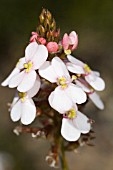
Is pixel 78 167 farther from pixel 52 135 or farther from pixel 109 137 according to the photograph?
pixel 52 135

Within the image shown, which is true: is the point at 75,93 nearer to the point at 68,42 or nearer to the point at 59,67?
the point at 59,67

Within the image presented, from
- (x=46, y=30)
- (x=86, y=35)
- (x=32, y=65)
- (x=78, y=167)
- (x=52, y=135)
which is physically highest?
(x=86, y=35)

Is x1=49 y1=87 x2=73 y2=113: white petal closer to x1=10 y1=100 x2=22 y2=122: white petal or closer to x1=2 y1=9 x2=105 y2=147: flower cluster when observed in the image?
x1=2 y1=9 x2=105 y2=147: flower cluster

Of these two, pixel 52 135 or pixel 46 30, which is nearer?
pixel 46 30

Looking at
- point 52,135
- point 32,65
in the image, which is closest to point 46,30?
point 32,65

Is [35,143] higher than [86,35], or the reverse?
[86,35]

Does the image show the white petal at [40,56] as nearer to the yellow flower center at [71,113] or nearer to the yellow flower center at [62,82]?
the yellow flower center at [62,82]

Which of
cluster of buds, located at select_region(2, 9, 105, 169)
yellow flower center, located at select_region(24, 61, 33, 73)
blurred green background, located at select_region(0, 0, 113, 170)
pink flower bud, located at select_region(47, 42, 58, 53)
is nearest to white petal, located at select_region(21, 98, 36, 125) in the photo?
cluster of buds, located at select_region(2, 9, 105, 169)

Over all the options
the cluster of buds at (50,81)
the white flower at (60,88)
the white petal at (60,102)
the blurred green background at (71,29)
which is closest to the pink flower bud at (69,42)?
the cluster of buds at (50,81)
